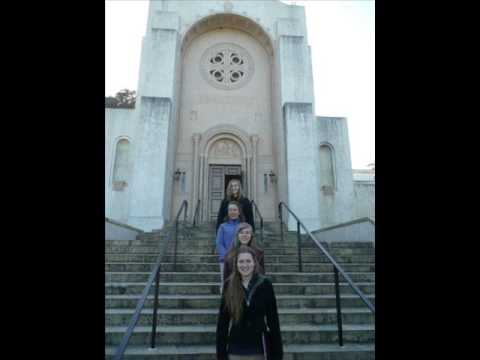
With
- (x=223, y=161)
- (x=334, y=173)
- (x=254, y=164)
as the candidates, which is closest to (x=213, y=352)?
(x=254, y=164)


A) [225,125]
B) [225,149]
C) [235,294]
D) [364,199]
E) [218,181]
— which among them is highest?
[225,125]

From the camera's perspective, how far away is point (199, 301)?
5402 mm

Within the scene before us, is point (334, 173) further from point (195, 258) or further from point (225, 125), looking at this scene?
point (195, 258)

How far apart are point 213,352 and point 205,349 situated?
0.48 feet

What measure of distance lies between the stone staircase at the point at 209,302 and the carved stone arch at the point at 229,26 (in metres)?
10.6

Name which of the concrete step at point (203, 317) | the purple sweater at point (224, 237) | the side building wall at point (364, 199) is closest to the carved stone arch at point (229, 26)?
the side building wall at point (364, 199)

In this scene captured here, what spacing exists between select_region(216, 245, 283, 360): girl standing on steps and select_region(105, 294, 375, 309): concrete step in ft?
9.34

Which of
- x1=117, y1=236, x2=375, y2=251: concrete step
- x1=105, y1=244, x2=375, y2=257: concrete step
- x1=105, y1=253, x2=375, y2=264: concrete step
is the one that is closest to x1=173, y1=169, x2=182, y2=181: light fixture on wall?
x1=117, y1=236, x2=375, y2=251: concrete step

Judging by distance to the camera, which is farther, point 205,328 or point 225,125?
point 225,125

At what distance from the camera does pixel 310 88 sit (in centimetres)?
1434

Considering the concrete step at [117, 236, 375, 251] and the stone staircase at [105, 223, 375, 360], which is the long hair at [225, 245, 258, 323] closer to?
the stone staircase at [105, 223, 375, 360]
